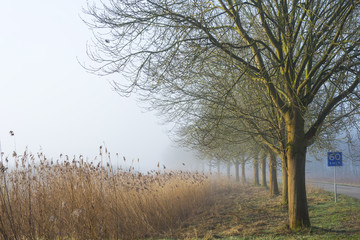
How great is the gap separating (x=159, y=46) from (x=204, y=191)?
27.3 feet

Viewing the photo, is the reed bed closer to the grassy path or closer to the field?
the field

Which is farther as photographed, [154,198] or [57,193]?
[154,198]

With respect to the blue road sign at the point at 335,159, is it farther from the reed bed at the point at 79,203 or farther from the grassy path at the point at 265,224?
the reed bed at the point at 79,203

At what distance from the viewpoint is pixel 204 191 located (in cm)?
1271

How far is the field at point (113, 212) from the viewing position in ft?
17.7

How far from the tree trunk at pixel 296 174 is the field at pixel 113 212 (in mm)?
288

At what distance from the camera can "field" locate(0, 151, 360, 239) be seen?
17.7 ft

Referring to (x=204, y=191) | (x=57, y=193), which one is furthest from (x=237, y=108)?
(x=204, y=191)

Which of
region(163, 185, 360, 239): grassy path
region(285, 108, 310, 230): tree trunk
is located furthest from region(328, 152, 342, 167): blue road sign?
region(285, 108, 310, 230): tree trunk

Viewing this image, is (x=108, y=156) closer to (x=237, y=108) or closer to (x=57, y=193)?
(x=57, y=193)

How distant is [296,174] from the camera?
6.41m

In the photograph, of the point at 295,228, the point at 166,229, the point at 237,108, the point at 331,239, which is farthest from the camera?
the point at 166,229

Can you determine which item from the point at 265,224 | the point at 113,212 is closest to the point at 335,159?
the point at 265,224

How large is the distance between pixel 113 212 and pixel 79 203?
2.76ft
